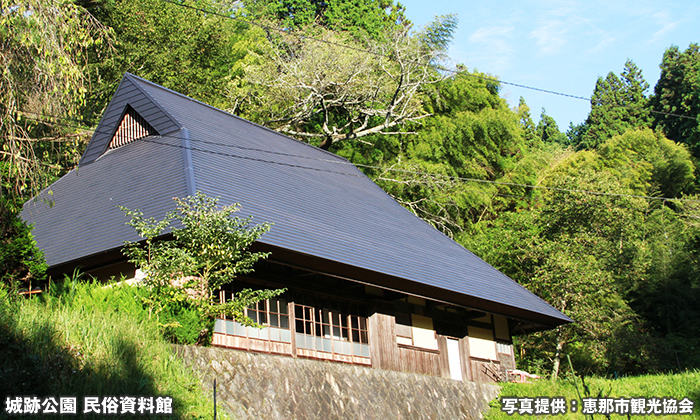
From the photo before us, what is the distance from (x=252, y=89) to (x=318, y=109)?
10.2 feet

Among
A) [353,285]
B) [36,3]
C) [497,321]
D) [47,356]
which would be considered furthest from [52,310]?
[497,321]

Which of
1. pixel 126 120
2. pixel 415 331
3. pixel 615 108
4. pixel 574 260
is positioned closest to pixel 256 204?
pixel 415 331

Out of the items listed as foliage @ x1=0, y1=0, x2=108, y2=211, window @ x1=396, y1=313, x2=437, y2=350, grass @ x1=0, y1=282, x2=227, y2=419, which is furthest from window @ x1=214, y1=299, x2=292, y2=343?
foliage @ x1=0, y1=0, x2=108, y2=211

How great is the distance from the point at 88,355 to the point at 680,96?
158 feet

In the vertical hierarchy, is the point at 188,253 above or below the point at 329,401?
above

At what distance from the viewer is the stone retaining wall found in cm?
873

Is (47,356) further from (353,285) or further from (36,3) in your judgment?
(353,285)

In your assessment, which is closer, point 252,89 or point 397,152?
point 252,89

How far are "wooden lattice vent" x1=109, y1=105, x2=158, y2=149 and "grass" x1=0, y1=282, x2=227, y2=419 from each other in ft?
25.7

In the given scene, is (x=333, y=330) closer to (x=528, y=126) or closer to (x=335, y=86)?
(x=335, y=86)

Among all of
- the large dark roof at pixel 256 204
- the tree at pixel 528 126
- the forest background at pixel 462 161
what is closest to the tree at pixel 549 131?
the tree at pixel 528 126

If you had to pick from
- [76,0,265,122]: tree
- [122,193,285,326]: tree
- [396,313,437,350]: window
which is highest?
[76,0,265,122]: tree

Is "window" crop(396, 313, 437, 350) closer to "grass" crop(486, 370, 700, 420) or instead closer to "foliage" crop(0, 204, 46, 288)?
"grass" crop(486, 370, 700, 420)

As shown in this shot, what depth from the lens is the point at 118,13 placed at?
2680 centimetres
